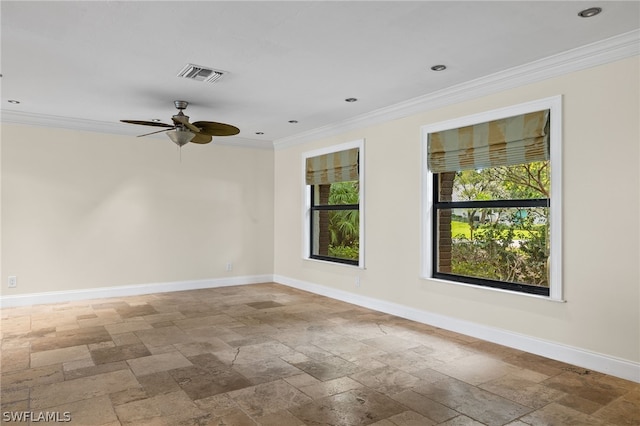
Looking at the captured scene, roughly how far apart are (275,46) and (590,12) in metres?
2.14

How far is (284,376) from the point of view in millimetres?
3195

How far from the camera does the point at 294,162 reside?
23.4 ft

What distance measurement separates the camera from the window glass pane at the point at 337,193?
6.17m

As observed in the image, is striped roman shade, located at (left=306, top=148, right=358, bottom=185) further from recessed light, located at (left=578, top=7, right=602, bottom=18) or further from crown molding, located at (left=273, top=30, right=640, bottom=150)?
recessed light, located at (left=578, top=7, right=602, bottom=18)

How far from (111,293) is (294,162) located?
3.37m

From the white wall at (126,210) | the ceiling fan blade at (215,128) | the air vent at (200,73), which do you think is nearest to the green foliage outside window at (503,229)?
the ceiling fan blade at (215,128)

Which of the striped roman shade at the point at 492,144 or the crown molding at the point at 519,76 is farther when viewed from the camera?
the striped roman shade at the point at 492,144

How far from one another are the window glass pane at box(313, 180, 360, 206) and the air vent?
8.36 ft

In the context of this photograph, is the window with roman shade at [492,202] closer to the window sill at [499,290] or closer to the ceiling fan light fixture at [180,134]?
the window sill at [499,290]

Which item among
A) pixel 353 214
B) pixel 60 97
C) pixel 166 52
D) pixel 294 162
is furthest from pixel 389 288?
pixel 60 97

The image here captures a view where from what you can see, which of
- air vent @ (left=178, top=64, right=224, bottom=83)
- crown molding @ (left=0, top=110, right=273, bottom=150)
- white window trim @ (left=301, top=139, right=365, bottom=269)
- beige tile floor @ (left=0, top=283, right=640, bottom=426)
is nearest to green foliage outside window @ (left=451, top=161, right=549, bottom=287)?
beige tile floor @ (left=0, top=283, right=640, bottom=426)

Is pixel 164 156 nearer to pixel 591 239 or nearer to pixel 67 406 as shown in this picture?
pixel 67 406

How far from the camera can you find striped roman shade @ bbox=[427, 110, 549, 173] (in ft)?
12.2

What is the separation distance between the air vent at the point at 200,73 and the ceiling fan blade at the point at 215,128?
0.43 meters
